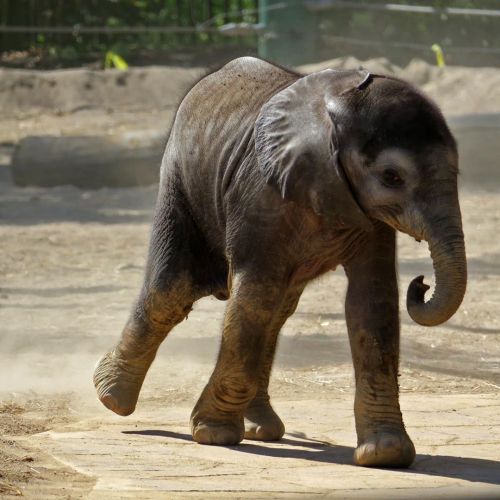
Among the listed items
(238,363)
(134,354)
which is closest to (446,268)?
(238,363)

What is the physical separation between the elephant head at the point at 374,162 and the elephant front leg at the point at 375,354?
27 centimetres

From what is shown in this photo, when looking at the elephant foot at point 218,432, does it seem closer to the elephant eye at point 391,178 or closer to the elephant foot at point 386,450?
the elephant foot at point 386,450

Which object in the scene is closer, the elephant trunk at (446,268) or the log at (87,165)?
the elephant trunk at (446,268)

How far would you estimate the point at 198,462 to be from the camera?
217 inches

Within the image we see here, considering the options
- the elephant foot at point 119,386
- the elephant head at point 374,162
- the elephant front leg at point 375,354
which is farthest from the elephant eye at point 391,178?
the elephant foot at point 119,386

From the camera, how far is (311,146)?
A: 5.42 metres

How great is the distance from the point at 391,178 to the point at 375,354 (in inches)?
30.5

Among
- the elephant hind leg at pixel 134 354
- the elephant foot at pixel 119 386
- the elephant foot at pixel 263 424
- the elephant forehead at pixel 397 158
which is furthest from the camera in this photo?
the elephant foot at pixel 119 386

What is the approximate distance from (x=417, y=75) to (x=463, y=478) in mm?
12792

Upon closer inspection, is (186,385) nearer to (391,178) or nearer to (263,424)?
(263,424)

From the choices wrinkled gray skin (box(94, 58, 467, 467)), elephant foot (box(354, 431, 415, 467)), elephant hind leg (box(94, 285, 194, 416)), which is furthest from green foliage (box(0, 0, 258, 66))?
elephant foot (box(354, 431, 415, 467))

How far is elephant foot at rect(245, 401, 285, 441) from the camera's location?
6125mm

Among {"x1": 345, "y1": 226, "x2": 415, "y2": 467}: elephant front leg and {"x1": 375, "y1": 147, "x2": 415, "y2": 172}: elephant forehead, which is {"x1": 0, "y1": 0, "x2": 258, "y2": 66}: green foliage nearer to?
{"x1": 345, "y1": 226, "x2": 415, "y2": 467}: elephant front leg

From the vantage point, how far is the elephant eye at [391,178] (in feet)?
16.9
